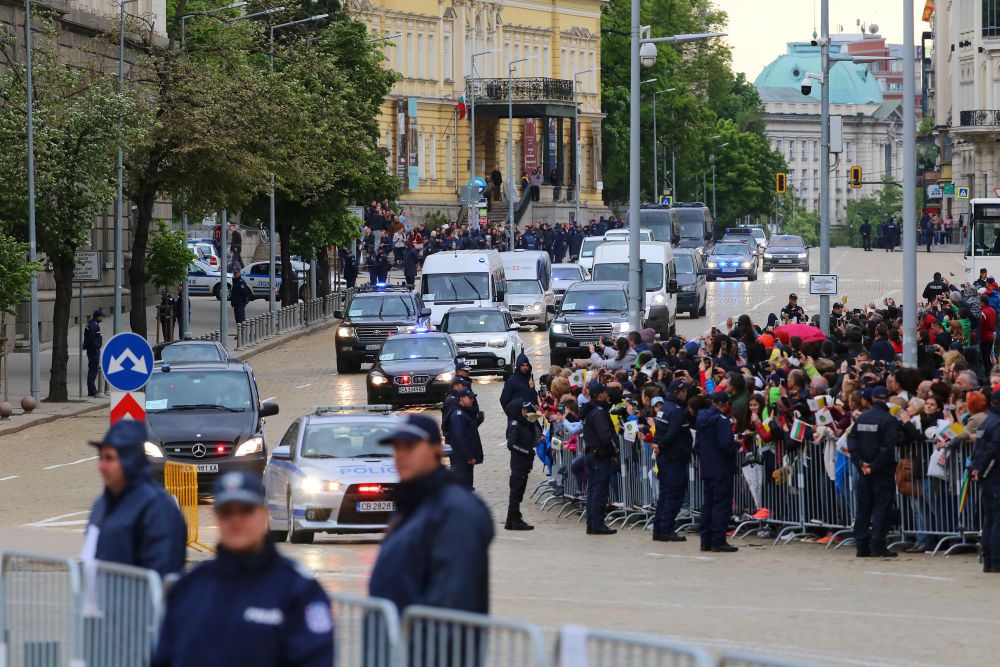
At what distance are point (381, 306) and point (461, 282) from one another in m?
3.59

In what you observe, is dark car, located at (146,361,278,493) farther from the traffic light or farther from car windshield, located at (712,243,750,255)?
car windshield, located at (712,243,750,255)

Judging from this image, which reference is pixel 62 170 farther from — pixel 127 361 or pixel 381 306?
pixel 127 361

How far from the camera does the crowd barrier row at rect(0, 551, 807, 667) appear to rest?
6.84 metres

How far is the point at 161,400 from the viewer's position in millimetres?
25250

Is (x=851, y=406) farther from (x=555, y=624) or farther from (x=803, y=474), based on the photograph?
(x=555, y=624)

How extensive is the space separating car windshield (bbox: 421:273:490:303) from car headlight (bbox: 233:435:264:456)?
2272 centimetres

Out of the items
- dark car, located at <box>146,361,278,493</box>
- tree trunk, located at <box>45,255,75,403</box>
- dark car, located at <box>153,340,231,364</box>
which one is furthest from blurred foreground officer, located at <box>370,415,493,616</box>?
tree trunk, located at <box>45,255,75,403</box>

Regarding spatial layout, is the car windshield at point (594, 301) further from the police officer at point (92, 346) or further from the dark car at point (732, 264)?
the dark car at point (732, 264)

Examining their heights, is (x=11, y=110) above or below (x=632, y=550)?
above

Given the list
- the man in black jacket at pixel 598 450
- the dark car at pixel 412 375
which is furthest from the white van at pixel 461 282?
the man in black jacket at pixel 598 450

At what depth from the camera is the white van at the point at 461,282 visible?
154ft

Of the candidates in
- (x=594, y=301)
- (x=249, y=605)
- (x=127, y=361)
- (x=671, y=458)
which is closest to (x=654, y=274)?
(x=594, y=301)

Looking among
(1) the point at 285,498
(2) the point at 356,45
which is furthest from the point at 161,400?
(2) the point at 356,45

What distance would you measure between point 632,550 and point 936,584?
3.81m
